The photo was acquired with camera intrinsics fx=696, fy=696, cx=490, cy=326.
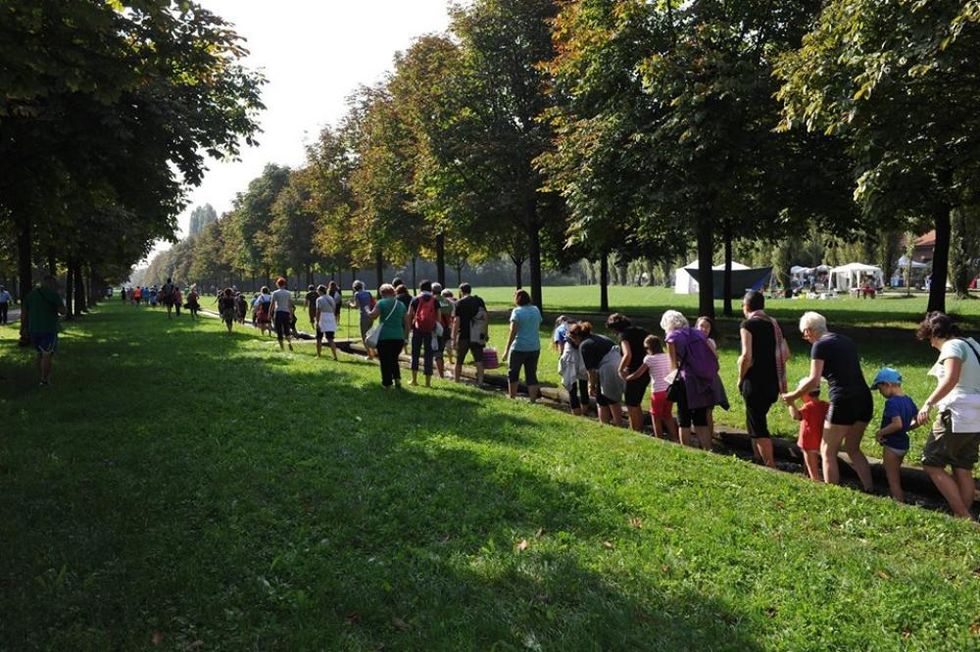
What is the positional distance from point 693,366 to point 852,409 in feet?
6.09

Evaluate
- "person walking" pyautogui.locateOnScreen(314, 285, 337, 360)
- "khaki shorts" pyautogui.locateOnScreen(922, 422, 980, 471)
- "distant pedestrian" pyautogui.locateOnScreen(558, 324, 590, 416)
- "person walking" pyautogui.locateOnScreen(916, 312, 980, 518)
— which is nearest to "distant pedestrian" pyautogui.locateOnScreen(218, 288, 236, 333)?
"person walking" pyautogui.locateOnScreen(314, 285, 337, 360)

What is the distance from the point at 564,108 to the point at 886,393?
673 inches

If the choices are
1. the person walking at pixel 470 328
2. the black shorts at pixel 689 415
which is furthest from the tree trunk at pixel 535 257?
the black shorts at pixel 689 415

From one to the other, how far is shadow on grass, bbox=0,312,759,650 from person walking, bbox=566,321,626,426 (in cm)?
150

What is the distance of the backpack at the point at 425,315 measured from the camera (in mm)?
11969

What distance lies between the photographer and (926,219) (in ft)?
73.9

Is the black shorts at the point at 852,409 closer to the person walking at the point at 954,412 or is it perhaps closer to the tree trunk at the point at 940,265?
the person walking at the point at 954,412

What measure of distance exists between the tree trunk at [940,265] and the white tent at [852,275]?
119 feet

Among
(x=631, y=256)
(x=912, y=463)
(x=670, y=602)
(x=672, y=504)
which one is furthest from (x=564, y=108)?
(x=670, y=602)

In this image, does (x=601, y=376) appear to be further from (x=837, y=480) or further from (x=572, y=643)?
(x=572, y=643)

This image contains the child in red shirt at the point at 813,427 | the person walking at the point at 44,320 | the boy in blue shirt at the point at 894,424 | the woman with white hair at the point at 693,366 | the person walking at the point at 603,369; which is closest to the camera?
the boy in blue shirt at the point at 894,424

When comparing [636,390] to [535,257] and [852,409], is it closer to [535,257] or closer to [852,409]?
[852,409]

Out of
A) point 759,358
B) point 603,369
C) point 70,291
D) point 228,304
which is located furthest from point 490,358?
point 70,291

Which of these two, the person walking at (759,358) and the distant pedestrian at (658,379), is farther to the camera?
the distant pedestrian at (658,379)
